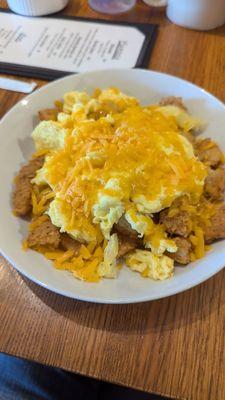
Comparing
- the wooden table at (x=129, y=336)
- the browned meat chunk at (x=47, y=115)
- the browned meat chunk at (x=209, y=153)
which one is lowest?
the wooden table at (x=129, y=336)

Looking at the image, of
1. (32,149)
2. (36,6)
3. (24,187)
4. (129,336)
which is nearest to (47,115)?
(32,149)

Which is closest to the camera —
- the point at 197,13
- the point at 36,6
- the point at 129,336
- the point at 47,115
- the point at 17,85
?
the point at 129,336

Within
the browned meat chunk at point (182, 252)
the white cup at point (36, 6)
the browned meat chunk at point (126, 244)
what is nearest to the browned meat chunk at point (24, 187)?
the browned meat chunk at point (126, 244)

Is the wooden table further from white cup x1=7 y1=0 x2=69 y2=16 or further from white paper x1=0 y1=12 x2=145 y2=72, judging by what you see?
white cup x1=7 y1=0 x2=69 y2=16

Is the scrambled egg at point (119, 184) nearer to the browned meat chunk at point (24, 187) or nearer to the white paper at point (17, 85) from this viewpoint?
the browned meat chunk at point (24, 187)

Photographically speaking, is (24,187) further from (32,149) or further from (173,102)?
(173,102)
